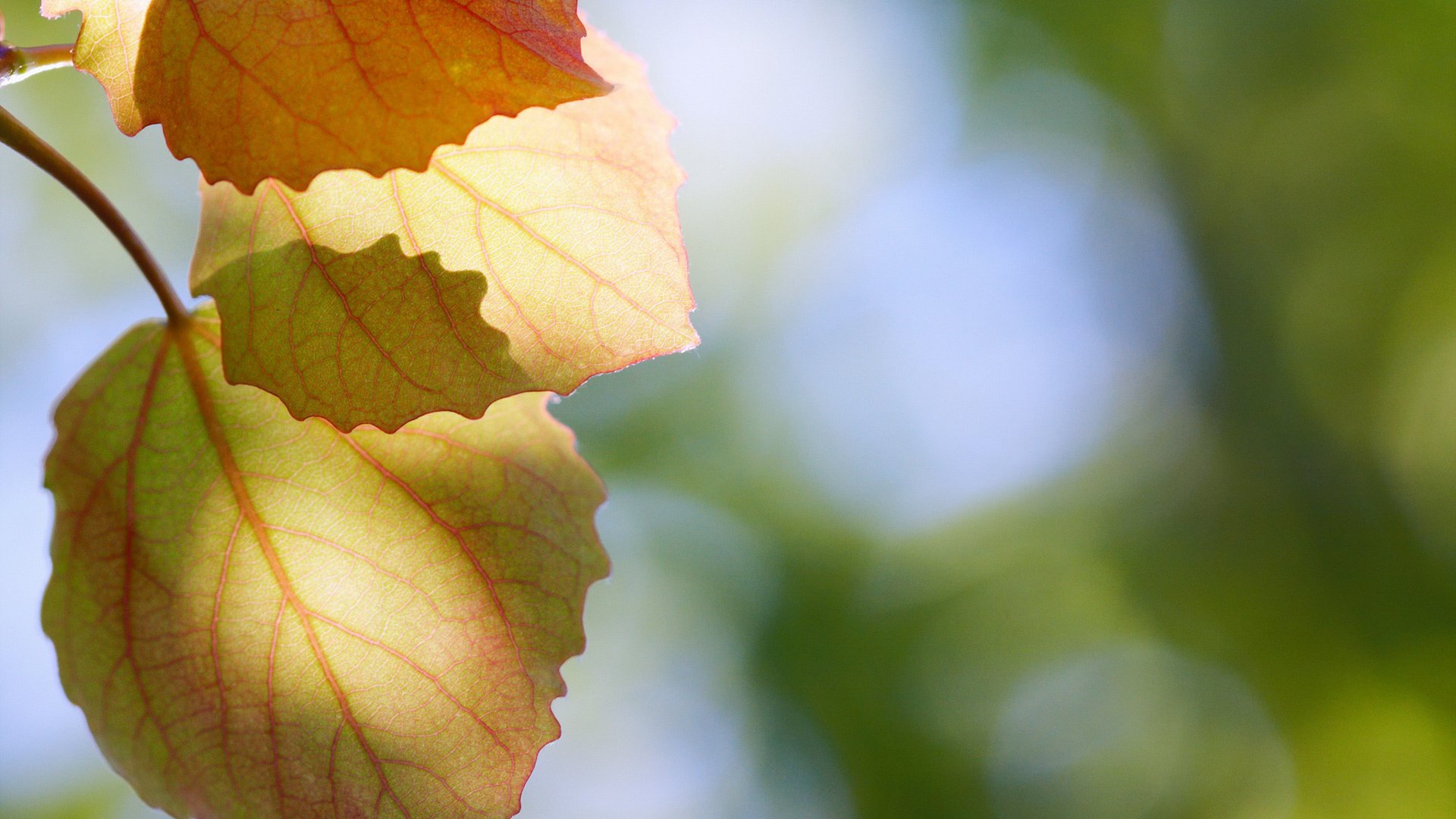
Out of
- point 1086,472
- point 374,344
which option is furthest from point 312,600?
point 1086,472

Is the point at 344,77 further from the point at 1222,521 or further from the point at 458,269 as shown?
the point at 1222,521

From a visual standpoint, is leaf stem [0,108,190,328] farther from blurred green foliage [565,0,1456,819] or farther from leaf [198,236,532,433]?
blurred green foliage [565,0,1456,819]

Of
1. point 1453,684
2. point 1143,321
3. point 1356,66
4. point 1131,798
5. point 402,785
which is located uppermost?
point 1356,66

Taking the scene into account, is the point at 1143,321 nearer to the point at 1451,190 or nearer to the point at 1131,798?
the point at 1451,190

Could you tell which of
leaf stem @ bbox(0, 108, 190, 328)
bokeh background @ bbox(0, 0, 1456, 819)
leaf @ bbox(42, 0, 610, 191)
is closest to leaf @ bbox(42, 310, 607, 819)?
leaf stem @ bbox(0, 108, 190, 328)

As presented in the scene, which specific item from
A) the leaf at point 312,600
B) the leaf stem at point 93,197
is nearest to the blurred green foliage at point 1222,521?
the leaf at point 312,600

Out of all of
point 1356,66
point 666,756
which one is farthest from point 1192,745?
point 1356,66

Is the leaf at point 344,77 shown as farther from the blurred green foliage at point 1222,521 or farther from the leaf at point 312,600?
the blurred green foliage at point 1222,521
